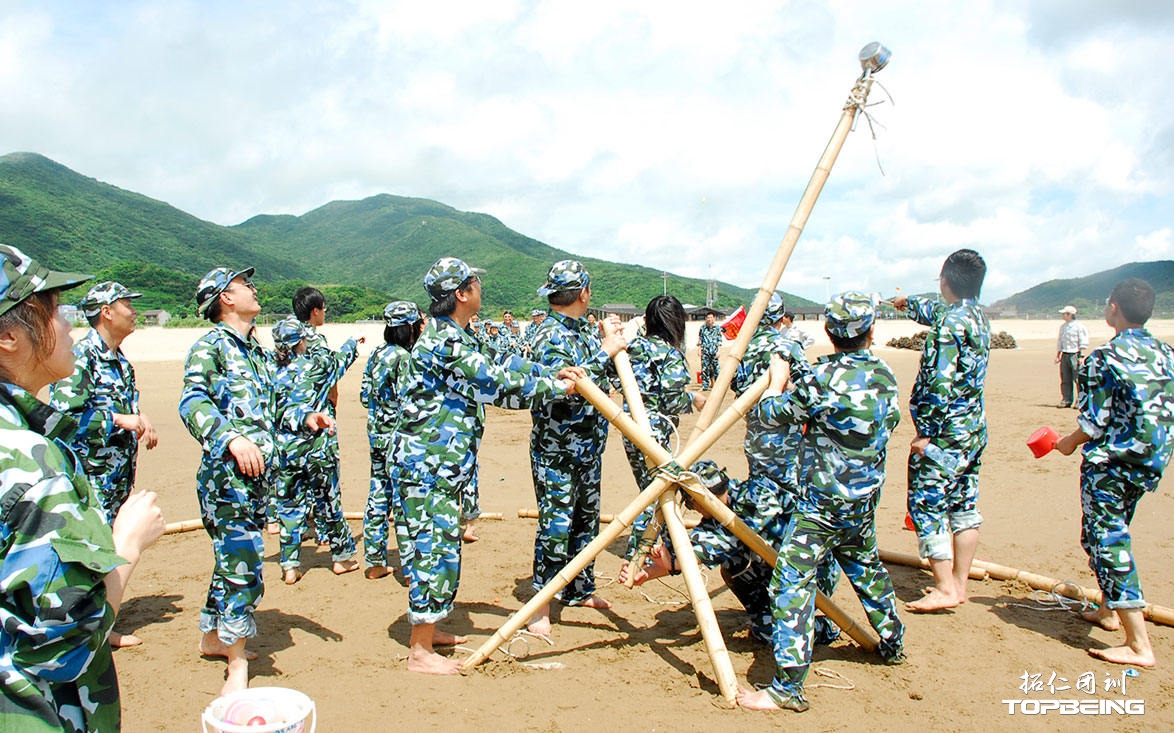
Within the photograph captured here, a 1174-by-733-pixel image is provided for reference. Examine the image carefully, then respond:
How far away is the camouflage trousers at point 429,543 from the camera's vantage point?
4578 mm

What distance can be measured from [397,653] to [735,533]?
8.12 feet

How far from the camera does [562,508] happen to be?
17.2ft

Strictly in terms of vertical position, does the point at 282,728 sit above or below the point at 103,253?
below

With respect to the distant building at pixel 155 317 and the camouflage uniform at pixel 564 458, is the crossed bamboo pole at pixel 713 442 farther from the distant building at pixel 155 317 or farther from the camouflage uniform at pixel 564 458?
the distant building at pixel 155 317

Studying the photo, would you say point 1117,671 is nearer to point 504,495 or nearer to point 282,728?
point 282,728

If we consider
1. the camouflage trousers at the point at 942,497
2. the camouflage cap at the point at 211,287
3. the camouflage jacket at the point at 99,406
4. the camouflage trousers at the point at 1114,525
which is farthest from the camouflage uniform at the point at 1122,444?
the camouflage jacket at the point at 99,406

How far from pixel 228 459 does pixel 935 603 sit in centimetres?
516

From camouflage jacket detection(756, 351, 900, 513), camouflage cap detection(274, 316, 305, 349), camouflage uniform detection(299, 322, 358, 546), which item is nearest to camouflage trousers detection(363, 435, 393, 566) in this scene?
camouflage uniform detection(299, 322, 358, 546)

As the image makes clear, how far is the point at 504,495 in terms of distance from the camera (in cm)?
955

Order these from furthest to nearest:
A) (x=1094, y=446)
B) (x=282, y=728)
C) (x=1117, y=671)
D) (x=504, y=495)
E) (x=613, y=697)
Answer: (x=504, y=495)
(x=1094, y=446)
(x=1117, y=671)
(x=613, y=697)
(x=282, y=728)

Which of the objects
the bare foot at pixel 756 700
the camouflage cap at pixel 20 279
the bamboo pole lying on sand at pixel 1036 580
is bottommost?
the bare foot at pixel 756 700

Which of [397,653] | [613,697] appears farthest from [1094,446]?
[397,653]

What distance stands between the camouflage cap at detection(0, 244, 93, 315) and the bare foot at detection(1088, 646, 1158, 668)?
19.5 ft

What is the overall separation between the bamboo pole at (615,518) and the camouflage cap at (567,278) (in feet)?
3.11
